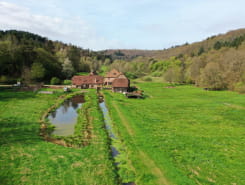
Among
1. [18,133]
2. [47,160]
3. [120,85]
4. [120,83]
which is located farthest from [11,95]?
[47,160]

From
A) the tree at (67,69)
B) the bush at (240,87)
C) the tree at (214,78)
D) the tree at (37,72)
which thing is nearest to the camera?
the bush at (240,87)

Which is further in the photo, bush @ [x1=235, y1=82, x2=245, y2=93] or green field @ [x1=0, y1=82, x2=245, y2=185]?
bush @ [x1=235, y1=82, x2=245, y2=93]

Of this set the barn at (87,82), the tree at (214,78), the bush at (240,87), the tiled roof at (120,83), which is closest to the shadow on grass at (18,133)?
the tiled roof at (120,83)

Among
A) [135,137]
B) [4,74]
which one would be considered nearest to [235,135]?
[135,137]

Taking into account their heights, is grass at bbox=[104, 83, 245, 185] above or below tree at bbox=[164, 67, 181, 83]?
below

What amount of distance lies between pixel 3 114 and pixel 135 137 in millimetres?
22341

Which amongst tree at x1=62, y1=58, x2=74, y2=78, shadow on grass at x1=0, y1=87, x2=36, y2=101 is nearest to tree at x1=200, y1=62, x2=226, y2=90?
tree at x1=62, y1=58, x2=74, y2=78

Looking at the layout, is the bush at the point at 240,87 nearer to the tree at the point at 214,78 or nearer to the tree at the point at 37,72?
the tree at the point at 214,78

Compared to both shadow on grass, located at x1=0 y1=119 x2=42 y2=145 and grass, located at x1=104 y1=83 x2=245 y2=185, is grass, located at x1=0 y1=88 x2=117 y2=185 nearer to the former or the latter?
shadow on grass, located at x1=0 y1=119 x2=42 y2=145

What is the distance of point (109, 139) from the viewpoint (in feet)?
67.7

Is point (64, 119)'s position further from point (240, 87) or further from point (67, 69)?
point (240, 87)

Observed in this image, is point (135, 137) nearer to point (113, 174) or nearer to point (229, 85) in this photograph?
point (113, 174)

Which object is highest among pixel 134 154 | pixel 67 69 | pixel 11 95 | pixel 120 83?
pixel 67 69

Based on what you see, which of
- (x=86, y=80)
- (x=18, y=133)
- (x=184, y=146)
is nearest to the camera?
(x=184, y=146)
